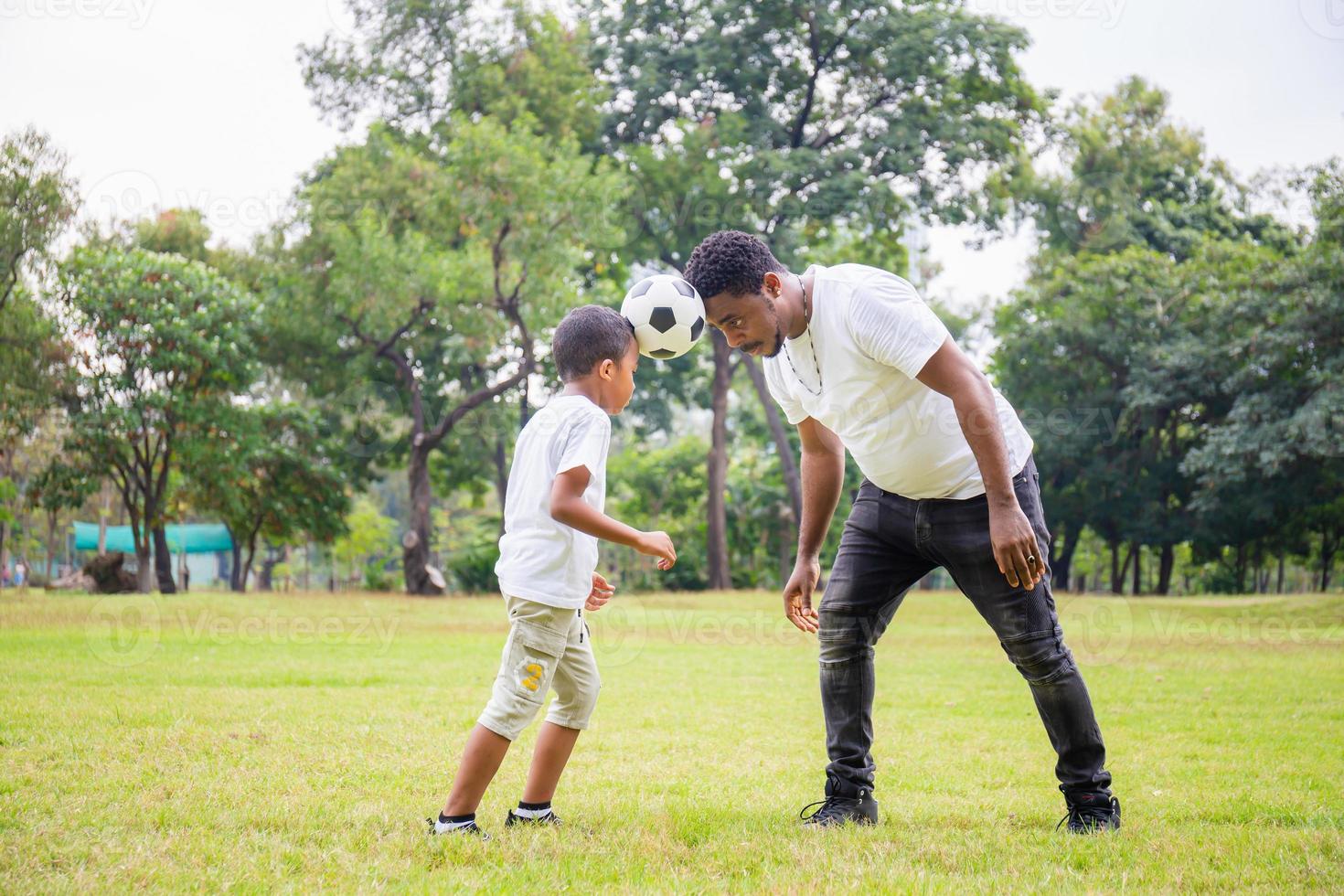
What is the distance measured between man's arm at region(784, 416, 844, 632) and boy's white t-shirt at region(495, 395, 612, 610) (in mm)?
975

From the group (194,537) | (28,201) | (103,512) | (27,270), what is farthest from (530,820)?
(194,537)

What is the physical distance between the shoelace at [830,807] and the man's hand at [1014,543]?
0.95m

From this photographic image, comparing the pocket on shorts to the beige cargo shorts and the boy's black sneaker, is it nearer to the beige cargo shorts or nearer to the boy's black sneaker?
the beige cargo shorts

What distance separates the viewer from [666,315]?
12.0 ft

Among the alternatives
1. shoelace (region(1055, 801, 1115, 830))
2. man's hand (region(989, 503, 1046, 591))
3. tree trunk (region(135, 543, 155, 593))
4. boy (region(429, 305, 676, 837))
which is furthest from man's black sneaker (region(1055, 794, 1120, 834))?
tree trunk (region(135, 543, 155, 593))

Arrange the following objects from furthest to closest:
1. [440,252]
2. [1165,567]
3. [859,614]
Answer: [1165,567] → [440,252] → [859,614]

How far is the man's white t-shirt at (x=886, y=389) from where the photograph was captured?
130 inches

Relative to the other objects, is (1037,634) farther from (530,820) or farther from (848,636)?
(530,820)

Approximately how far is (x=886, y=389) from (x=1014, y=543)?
62cm

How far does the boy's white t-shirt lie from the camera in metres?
3.30

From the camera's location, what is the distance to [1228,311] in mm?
22031

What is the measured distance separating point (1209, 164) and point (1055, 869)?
3341 centimetres

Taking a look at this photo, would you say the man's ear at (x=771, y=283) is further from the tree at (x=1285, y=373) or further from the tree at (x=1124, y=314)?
the tree at (x=1124, y=314)

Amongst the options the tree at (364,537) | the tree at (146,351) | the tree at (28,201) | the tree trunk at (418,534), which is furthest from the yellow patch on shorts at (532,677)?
the tree at (364,537)
